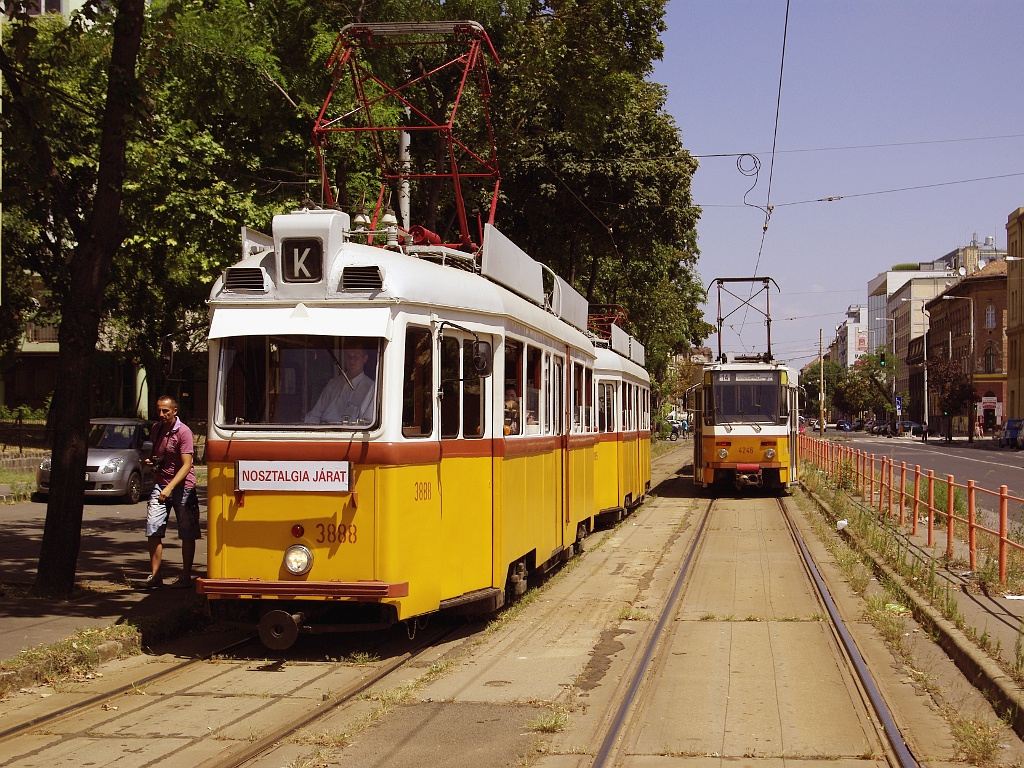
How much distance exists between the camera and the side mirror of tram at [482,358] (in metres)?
8.82

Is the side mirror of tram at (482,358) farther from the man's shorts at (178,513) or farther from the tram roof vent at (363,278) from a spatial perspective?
the man's shorts at (178,513)

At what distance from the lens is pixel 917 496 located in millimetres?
15633

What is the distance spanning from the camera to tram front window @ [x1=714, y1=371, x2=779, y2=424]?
25.4m

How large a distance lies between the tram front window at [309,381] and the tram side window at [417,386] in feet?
0.85

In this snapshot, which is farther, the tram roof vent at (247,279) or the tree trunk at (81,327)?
the tree trunk at (81,327)

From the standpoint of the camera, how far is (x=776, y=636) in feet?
31.9

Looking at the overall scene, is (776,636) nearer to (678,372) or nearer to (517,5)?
(517,5)

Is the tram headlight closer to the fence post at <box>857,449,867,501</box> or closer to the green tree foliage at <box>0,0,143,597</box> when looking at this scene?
the green tree foliage at <box>0,0,143,597</box>

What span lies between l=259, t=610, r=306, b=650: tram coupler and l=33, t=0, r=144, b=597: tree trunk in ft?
10.9

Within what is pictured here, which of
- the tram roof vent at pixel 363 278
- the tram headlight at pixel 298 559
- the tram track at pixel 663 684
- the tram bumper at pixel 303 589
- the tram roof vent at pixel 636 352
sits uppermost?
the tram roof vent at pixel 636 352

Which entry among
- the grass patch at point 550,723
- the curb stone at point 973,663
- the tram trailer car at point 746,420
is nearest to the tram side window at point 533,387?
the curb stone at point 973,663

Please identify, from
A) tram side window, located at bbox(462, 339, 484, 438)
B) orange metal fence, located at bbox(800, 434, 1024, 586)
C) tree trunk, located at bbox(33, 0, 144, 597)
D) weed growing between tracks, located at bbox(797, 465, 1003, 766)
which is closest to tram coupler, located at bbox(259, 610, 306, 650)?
tram side window, located at bbox(462, 339, 484, 438)

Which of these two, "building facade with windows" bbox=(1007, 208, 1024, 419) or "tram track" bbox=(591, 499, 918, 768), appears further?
"building facade with windows" bbox=(1007, 208, 1024, 419)

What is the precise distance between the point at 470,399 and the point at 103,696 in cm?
349
